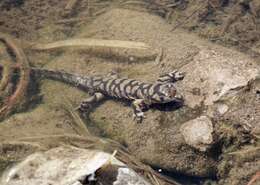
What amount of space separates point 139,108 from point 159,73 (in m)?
0.83

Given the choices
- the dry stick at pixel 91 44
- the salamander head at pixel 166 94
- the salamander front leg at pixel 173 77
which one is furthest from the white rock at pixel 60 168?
the dry stick at pixel 91 44

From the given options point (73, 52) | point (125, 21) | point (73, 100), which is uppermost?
point (125, 21)

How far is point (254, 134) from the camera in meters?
5.37

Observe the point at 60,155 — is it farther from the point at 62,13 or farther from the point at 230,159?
the point at 62,13

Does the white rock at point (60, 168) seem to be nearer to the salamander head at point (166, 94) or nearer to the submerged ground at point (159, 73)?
the submerged ground at point (159, 73)

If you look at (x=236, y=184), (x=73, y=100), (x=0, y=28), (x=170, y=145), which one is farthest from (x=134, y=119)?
(x=0, y=28)

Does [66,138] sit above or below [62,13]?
below

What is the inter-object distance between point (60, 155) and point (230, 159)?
97.4 inches

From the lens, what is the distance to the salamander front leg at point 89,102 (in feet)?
23.5

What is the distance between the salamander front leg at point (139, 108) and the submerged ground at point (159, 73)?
0.42 feet

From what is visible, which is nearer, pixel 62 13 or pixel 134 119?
pixel 134 119

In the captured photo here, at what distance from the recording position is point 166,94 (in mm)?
6594

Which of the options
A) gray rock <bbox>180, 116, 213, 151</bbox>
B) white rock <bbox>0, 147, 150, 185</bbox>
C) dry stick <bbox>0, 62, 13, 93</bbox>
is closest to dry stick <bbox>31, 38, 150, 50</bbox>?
dry stick <bbox>0, 62, 13, 93</bbox>

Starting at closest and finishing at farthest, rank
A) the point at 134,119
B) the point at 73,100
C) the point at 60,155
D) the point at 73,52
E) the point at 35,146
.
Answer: the point at 60,155 → the point at 35,146 → the point at 134,119 → the point at 73,100 → the point at 73,52
